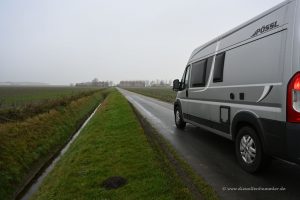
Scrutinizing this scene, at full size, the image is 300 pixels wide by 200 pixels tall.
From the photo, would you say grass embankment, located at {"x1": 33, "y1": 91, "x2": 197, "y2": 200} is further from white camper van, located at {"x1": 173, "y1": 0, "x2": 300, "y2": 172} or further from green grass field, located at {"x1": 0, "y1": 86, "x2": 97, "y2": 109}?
green grass field, located at {"x1": 0, "y1": 86, "x2": 97, "y2": 109}

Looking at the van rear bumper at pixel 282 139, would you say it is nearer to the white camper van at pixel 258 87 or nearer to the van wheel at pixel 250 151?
the white camper van at pixel 258 87

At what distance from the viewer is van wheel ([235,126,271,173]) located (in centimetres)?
482

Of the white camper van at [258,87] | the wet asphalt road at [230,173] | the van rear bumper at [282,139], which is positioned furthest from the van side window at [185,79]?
the van rear bumper at [282,139]

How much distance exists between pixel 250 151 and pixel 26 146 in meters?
8.00

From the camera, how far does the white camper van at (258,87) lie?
4.02m

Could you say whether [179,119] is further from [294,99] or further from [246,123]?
[294,99]

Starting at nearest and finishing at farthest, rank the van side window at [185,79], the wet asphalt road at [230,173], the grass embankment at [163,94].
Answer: the wet asphalt road at [230,173] → the van side window at [185,79] → the grass embankment at [163,94]

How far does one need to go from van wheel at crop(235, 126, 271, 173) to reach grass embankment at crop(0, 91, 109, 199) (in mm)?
5507

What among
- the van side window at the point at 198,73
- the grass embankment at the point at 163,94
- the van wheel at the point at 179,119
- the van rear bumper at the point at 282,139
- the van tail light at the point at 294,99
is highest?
the van side window at the point at 198,73

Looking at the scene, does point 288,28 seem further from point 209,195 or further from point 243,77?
point 209,195

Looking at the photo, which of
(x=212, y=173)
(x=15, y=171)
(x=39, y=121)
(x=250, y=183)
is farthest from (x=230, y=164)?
(x=39, y=121)

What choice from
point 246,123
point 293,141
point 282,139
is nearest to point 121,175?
point 246,123

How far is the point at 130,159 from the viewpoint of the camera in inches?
251

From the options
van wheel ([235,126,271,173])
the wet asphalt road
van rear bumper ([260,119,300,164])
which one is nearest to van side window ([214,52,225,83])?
van wheel ([235,126,271,173])
